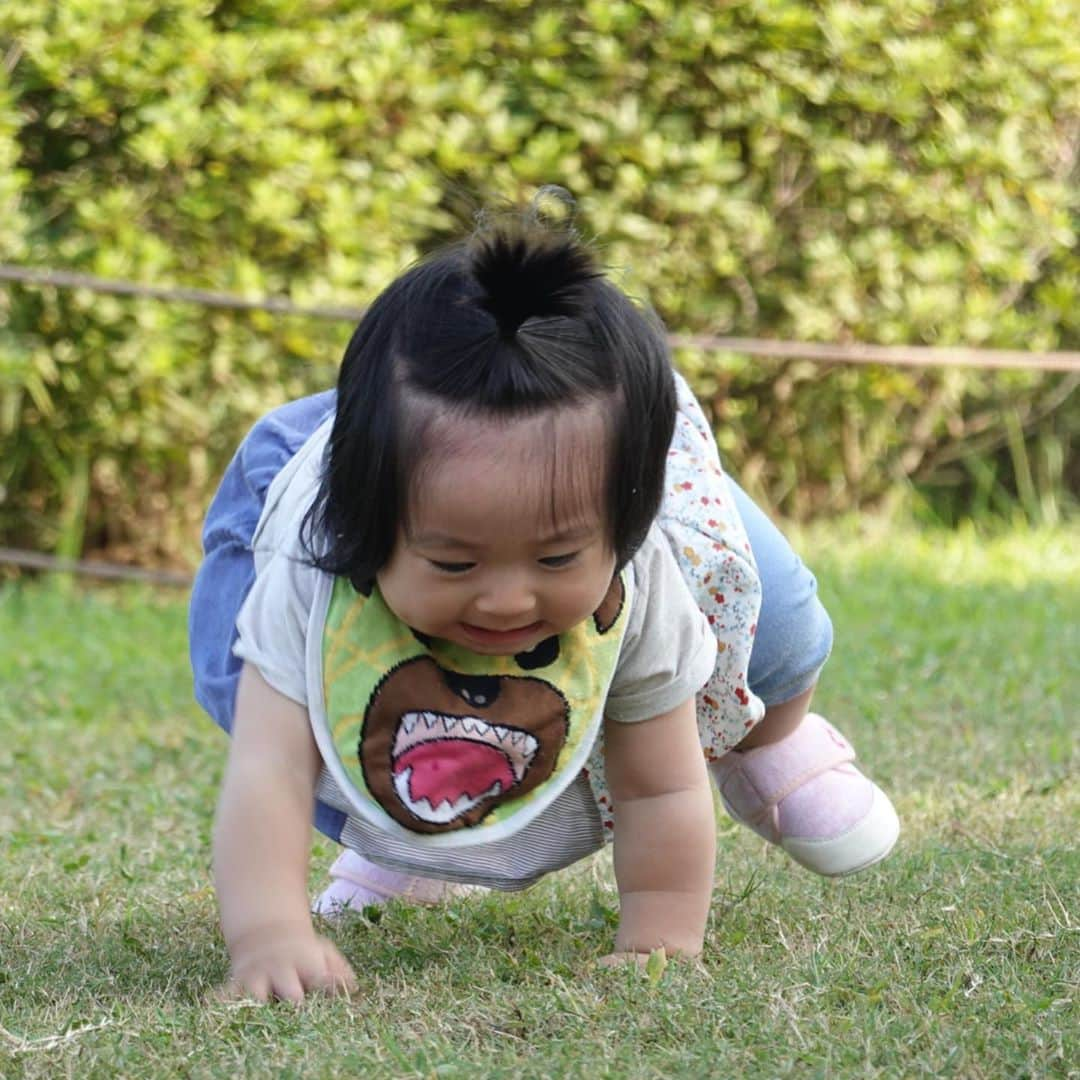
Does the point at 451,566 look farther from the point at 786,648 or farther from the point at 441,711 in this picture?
the point at 786,648

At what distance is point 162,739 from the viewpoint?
3994 millimetres

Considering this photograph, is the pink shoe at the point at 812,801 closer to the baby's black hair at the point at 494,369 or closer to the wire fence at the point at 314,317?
the baby's black hair at the point at 494,369

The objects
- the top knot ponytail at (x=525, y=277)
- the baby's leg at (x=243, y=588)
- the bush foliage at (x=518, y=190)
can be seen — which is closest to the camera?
the top knot ponytail at (x=525, y=277)

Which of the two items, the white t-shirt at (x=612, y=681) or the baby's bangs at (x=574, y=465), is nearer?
the baby's bangs at (x=574, y=465)

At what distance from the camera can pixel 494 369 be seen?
73.5 inches

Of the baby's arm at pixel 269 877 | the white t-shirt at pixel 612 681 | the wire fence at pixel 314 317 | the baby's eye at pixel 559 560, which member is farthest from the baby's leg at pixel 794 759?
the wire fence at pixel 314 317

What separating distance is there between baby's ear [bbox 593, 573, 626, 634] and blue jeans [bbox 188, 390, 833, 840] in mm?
472

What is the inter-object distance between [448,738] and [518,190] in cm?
395

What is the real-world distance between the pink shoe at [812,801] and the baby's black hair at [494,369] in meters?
0.71

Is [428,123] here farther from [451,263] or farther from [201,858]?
[451,263]

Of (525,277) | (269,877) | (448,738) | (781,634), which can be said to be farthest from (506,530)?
(781,634)

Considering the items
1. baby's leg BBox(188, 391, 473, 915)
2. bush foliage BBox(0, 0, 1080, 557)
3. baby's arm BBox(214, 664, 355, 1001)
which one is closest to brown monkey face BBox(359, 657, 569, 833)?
baby's arm BBox(214, 664, 355, 1001)

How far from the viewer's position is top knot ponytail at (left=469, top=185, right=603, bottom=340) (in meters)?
1.92

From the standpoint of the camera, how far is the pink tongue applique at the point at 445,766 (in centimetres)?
217
